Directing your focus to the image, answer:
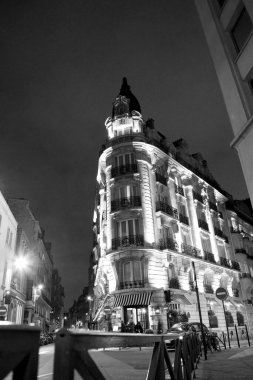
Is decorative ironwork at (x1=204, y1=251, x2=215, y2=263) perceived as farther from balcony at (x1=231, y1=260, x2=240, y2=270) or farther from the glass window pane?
the glass window pane

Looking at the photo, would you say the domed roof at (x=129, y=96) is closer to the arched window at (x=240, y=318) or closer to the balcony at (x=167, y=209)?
the balcony at (x=167, y=209)

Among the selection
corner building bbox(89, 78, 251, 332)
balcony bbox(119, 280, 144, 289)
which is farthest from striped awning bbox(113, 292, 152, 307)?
→ balcony bbox(119, 280, 144, 289)

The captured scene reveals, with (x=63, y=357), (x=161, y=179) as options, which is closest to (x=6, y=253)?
(x=161, y=179)

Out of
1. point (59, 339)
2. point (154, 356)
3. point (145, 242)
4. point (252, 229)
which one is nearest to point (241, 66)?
point (154, 356)

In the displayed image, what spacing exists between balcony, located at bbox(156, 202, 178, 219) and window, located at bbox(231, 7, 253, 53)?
16.9m

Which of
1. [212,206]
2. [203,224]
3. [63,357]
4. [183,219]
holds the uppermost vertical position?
[212,206]

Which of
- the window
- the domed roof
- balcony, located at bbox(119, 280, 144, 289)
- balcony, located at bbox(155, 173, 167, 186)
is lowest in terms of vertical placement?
balcony, located at bbox(119, 280, 144, 289)

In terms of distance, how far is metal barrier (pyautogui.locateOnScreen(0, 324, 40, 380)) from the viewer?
3.84 feet

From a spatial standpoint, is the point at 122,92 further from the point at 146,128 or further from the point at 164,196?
the point at 164,196

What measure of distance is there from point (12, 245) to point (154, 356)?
27.7 metres

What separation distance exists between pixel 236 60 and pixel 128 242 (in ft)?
55.7

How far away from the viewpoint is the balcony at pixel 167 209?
29.0m

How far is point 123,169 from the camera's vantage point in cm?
2942

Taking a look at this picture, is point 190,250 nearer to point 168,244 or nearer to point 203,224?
point 168,244
